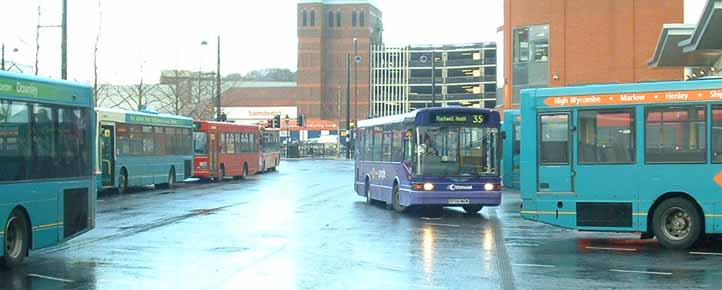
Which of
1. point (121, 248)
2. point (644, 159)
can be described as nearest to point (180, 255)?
point (121, 248)

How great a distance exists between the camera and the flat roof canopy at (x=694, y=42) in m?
22.9

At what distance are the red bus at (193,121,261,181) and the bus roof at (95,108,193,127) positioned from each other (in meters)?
2.85

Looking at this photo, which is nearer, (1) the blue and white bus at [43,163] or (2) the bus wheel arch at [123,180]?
(1) the blue and white bus at [43,163]

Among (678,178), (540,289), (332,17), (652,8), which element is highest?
(332,17)

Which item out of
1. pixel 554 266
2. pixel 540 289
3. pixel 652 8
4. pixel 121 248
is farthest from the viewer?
pixel 652 8

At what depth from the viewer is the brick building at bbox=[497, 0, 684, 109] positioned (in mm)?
50688

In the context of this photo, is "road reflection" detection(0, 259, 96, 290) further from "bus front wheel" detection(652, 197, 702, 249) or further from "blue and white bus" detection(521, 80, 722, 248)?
"bus front wheel" detection(652, 197, 702, 249)

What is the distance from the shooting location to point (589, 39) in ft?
168

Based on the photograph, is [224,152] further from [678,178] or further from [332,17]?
[332,17]

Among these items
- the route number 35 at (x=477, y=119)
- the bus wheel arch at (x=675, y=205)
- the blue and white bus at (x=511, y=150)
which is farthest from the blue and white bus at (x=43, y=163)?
the blue and white bus at (x=511, y=150)

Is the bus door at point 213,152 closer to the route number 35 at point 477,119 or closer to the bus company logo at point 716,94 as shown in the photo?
the route number 35 at point 477,119

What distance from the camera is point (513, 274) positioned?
1171cm

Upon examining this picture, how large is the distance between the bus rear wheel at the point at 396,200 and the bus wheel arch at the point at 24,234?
36.9ft

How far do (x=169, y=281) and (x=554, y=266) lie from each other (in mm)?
5348
